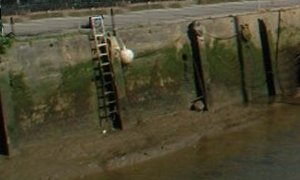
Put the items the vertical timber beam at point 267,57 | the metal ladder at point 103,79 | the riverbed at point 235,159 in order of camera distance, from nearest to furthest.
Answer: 1. the riverbed at point 235,159
2. the metal ladder at point 103,79
3. the vertical timber beam at point 267,57

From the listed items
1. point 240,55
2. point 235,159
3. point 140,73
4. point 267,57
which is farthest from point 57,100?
point 267,57

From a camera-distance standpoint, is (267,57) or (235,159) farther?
(267,57)

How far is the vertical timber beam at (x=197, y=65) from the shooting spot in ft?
76.2

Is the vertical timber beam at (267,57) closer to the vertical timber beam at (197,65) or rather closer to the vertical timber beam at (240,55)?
the vertical timber beam at (240,55)

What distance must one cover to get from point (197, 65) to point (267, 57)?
142 inches

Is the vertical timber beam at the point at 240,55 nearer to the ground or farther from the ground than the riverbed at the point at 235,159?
farther from the ground

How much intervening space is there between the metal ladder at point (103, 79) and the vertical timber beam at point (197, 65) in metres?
3.49

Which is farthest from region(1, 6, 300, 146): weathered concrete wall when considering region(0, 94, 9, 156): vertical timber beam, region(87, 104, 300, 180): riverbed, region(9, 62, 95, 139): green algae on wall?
region(87, 104, 300, 180): riverbed

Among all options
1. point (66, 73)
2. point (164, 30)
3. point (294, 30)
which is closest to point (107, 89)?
point (66, 73)

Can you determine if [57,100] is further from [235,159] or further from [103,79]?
[235,159]

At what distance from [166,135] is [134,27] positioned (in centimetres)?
322

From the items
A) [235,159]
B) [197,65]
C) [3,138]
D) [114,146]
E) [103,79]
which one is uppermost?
[103,79]

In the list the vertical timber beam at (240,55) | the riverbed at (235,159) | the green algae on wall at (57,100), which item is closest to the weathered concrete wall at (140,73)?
the green algae on wall at (57,100)

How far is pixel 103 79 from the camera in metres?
20.5
